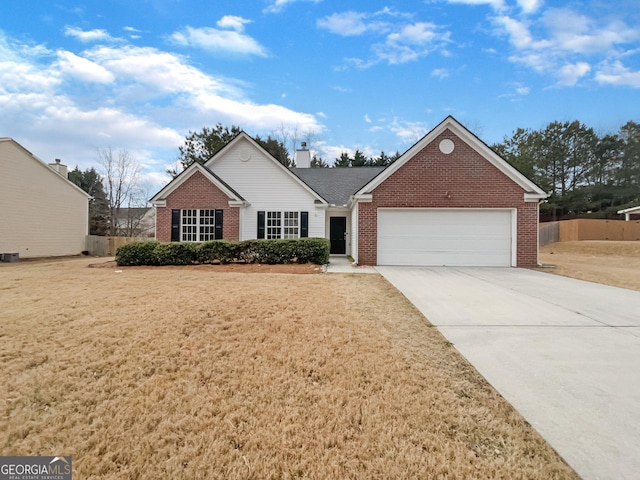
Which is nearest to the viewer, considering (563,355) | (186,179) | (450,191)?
(563,355)

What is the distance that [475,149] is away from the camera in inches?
494

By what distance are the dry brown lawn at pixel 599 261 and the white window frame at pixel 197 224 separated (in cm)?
1408

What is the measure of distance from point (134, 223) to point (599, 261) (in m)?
42.4

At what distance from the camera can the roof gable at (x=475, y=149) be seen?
1235 cm

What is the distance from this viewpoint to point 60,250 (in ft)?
65.0

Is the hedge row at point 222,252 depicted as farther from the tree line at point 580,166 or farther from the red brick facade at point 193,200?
the tree line at point 580,166

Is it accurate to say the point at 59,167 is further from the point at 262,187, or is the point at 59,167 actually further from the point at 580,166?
the point at 580,166

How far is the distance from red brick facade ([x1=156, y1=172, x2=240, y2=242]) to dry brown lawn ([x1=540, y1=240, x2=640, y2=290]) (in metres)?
13.8

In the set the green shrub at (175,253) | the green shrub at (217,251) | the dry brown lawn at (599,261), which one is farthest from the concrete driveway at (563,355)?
the green shrub at (175,253)

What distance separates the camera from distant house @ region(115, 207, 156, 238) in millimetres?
33969

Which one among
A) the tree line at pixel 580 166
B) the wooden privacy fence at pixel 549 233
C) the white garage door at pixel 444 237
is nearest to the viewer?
the white garage door at pixel 444 237

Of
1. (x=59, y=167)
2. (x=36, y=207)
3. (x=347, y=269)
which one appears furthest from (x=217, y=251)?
(x=59, y=167)

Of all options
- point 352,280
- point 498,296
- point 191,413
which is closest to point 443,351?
point 191,413

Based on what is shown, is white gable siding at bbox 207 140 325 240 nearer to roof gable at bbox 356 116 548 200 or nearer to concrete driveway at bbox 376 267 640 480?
roof gable at bbox 356 116 548 200
